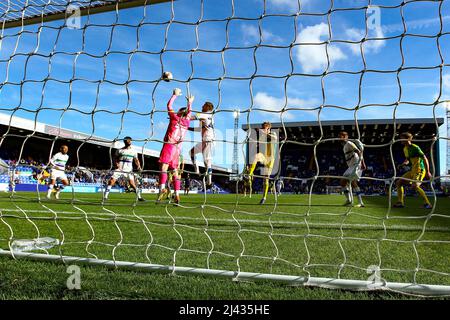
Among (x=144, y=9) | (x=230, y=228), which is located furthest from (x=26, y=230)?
(x=144, y=9)

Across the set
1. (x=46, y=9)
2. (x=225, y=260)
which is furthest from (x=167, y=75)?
(x=46, y=9)

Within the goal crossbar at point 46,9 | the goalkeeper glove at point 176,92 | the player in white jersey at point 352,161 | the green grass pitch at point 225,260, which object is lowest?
the green grass pitch at point 225,260

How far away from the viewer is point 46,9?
366 cm

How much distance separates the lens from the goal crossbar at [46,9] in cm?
336

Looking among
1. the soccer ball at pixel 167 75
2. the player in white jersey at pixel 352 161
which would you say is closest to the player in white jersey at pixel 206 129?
the soccer ball at pixel 167 75

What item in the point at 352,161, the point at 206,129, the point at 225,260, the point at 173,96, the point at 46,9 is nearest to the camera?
the point at 225,260

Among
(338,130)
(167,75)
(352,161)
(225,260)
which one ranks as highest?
(338,130)

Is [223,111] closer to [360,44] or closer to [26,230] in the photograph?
[360,44]

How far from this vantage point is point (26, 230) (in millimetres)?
3895

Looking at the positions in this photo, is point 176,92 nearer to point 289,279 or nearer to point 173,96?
point 173,96

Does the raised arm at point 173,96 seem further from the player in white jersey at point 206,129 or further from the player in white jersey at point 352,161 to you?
the player in white jersey at point 352,161

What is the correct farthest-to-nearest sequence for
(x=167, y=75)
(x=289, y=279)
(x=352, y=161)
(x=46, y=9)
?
(x=352, y=161) → (x=46, y=9) → (x=167, y=75) → (x=289, y=279)

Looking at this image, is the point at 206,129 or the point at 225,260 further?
the point at 206,129
